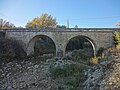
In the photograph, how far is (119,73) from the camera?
15891mm

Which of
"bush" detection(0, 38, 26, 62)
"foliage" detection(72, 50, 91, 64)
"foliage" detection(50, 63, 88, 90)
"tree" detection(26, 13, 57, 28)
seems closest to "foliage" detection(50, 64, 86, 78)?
"foliage" detection(50, 63, 88, 90)

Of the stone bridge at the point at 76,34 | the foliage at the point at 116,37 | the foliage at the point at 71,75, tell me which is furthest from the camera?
the stone bridge at the point at 76,34

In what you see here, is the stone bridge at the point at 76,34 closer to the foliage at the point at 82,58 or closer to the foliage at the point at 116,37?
the foliage at the point at 116,37

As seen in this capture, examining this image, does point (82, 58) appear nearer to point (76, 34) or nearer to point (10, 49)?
point (76, 34)

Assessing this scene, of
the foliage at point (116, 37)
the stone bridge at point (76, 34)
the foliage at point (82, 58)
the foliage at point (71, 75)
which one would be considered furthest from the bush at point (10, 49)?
the foliage at point (116, 37)

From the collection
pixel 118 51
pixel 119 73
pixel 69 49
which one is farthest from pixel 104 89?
pixel 69 49

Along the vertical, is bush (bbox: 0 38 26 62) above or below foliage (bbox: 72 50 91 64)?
above

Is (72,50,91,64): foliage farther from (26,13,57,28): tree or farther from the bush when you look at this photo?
(26,13,57,28): tree

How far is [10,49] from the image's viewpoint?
90.1 ft

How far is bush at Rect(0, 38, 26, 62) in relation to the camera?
88.2 ft

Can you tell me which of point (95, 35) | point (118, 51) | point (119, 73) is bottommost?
point (119, 73)

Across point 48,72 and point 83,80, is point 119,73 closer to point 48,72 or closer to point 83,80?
point 83,80

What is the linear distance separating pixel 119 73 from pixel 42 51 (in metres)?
22.7

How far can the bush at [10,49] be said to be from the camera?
1058 inches
